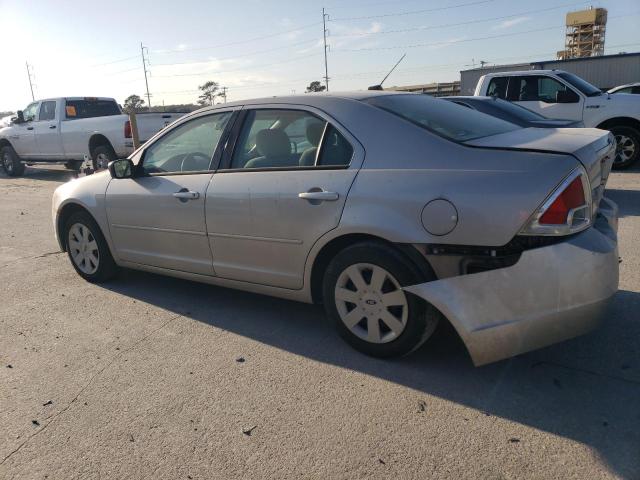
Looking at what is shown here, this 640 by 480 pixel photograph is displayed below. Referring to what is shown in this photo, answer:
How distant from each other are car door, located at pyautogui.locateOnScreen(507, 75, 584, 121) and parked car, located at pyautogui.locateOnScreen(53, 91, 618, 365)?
747cm

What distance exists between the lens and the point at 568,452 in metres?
2.35

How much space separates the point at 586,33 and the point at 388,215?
76357mm

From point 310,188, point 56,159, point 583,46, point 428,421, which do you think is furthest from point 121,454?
point 583,46

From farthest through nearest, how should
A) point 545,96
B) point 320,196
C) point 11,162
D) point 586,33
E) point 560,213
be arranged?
point 586,33
point 11,162
point 545,96
point 320,196
point 560,213

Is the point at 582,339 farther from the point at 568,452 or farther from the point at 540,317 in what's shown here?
the point at 568,452

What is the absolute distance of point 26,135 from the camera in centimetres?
1445

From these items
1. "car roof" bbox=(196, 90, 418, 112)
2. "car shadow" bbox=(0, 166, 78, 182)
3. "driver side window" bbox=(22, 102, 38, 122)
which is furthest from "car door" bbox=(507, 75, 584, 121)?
"driver side window" bbox=(22, 102, 38, 122)

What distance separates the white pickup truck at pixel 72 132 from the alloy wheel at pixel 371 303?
376 inches

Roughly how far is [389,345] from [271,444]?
979 millimetres

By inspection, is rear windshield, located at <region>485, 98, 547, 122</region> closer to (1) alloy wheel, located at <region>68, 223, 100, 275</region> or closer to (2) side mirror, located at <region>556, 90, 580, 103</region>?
(2) side mirror, located at <region>556, 90, 580, 103</region>

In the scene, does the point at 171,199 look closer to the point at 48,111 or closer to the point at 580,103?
the point at 580,103

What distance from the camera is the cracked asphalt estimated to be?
2387mm

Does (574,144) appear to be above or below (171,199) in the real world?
above

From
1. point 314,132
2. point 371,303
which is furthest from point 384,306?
point 314,132
